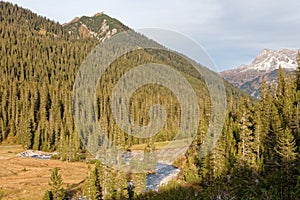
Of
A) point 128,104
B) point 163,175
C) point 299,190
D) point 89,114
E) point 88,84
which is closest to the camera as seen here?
point 299,190

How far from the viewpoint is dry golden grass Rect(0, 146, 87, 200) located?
52.7m

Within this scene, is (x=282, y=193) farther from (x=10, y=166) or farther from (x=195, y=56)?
(x=10, y=166)

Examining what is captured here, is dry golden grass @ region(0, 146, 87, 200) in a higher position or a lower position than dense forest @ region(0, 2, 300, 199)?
lower

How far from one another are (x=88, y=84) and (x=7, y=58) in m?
59.3

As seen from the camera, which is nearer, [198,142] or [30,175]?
[30,175]

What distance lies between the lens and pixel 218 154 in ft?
178

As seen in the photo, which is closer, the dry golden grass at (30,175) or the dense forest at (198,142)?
the dense forest at (198,142)

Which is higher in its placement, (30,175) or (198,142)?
(198,142)

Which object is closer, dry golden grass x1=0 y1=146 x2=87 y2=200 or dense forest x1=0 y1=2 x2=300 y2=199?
dense forest x1=0 y1=2 x2=300 y2=199

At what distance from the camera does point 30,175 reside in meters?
66.6

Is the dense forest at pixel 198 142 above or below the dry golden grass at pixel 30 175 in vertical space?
above

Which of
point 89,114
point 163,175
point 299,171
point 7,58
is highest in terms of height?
point 7,58

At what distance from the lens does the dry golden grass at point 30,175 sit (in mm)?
52656

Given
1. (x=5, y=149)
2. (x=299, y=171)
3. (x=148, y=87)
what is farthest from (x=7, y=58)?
(x=299, y=171)
